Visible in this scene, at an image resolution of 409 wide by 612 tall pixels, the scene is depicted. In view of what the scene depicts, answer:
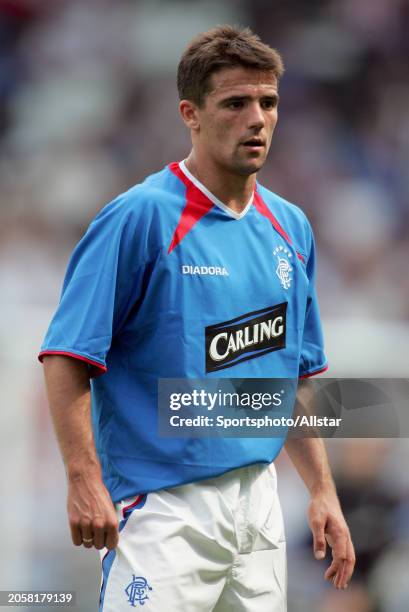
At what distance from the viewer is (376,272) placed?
4766mm

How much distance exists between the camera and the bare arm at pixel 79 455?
1935mm

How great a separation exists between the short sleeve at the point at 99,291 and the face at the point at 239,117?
0.96 ft

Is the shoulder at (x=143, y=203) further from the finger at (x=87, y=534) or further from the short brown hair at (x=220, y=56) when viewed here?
the finger at (x=87, y=534)

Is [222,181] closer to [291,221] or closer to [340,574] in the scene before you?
→ [291,221]

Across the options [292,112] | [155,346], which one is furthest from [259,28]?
[155,346]

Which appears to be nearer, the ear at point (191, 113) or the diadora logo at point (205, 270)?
the diadora logo at point (205, 270)

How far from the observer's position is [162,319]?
84.2 inches

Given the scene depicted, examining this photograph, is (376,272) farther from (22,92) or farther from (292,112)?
(22,92)

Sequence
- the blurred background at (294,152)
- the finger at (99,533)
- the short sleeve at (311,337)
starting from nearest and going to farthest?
the finger at (99,533) < the short sleeve at (311,337) < the blurred background at (294,152)

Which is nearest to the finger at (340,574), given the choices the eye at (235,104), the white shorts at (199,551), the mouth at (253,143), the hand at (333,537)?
the hand at (333,537)

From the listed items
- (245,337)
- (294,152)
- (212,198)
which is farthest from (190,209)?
(294,152)

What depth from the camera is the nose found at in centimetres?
222

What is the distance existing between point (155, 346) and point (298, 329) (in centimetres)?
40

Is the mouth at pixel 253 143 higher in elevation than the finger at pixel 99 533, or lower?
higher
